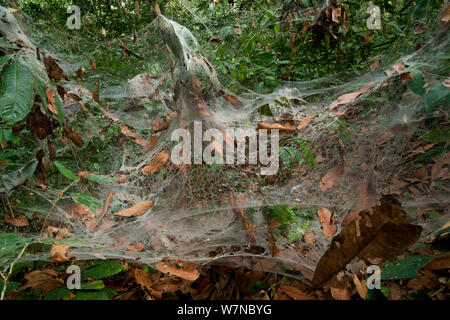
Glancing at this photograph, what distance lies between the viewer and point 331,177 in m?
1.65

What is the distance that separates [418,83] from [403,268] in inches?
39.4

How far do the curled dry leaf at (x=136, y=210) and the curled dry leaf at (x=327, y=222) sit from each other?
0.99m

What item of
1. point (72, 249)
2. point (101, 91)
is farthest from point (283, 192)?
point (101, 91)

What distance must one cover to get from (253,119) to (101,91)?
1.84m

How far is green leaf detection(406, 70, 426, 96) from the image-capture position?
1413mm

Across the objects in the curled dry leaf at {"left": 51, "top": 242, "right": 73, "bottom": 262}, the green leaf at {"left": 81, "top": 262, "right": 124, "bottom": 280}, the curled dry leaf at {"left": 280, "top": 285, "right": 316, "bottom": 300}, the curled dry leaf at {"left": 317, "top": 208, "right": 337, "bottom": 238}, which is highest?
the curled dry leaf at {"left": 317, "top": 208, "right": 337, "bottom": 238}

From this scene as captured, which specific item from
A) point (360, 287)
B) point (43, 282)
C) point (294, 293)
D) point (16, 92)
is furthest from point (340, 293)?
point (16, 92)

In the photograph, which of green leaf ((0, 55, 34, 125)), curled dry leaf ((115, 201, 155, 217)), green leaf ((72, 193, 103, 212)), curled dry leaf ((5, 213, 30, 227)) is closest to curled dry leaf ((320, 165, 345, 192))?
curled dry leaf ((115, 201, 155, 217))

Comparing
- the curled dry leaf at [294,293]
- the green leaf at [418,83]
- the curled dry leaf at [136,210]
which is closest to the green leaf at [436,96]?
the green leaf at [418,83]

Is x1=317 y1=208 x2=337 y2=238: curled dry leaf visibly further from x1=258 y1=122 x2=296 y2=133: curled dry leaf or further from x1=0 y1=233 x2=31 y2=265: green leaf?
x1=0 y1=233 x2=31 y2=265: green leaf

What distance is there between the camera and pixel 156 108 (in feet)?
8.68

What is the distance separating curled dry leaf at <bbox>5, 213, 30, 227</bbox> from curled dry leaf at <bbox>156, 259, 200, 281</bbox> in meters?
0.98
